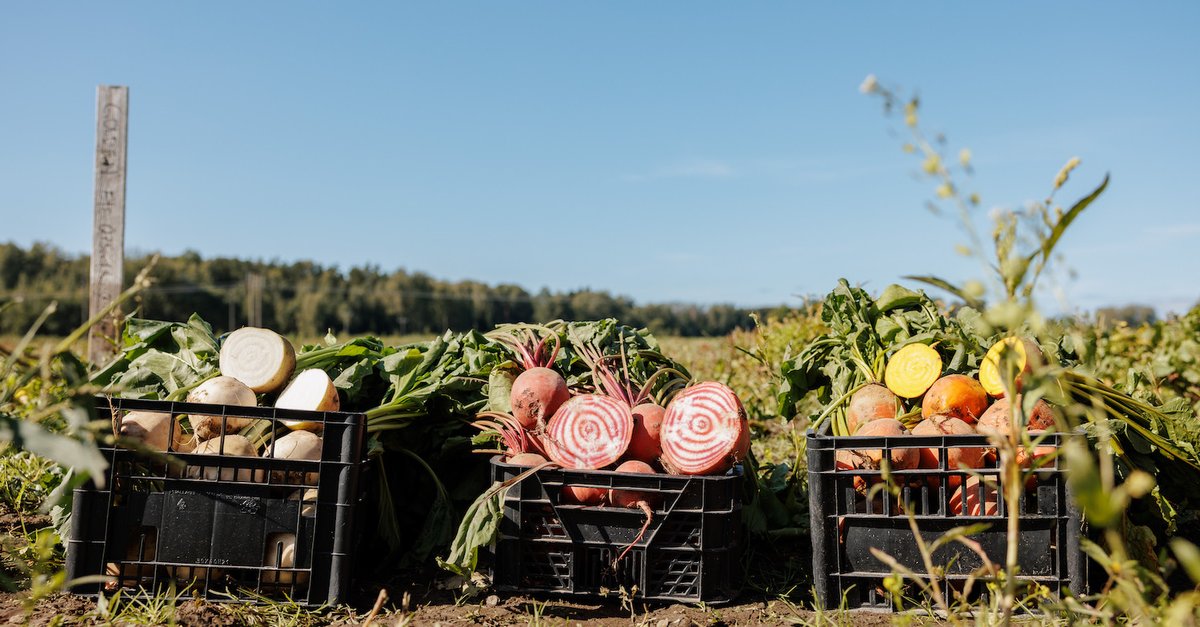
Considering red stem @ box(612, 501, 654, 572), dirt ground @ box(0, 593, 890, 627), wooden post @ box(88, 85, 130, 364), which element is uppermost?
wooden post @ box(88, 85, 130, 364)

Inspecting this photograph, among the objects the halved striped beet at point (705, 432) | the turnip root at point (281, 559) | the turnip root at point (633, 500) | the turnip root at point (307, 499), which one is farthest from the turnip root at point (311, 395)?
the halved striped beet at point (705, 432)

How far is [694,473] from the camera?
8.47 feet

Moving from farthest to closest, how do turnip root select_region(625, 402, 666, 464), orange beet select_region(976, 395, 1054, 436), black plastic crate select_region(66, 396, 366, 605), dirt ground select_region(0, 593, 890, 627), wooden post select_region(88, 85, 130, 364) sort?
1. wooden post select_region(88, 85, 130, 364)
2. turnip root select_region(625, 402, 666, 464)
3. orange beet select_region(976, 395, 1054, 436)
4. black plastic crate select_region(66, 396, 366, 605)
5. dirt ground select_region(0, 593, 890, 627)

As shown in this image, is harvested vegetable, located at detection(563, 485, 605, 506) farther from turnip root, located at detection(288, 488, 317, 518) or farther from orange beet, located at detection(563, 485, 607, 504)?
turnip root, located at detection(288, 488, 317, 518)

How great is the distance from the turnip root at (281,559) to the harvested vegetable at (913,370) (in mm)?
2131

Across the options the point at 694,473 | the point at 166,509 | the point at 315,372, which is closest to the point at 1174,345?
the point at 694,473

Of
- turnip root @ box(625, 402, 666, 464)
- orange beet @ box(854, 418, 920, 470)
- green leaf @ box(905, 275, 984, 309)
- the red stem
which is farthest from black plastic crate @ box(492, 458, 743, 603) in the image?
green leaf @ box(905, 275, 984, 309)

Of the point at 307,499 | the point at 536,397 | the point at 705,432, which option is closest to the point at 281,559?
the point at 307,499

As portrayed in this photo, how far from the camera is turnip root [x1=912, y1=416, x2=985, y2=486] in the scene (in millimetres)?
2523

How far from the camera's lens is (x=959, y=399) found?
9.05 ft

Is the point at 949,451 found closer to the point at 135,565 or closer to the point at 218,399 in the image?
the point at 218,399

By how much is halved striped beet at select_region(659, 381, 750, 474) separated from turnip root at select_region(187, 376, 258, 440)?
138 centimetres

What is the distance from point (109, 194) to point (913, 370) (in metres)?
5.23

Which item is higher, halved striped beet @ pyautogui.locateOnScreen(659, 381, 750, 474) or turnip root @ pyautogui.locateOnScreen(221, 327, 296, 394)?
turnip root @ pyautogui.locateOnScreen(221, 327, 296, 394)
